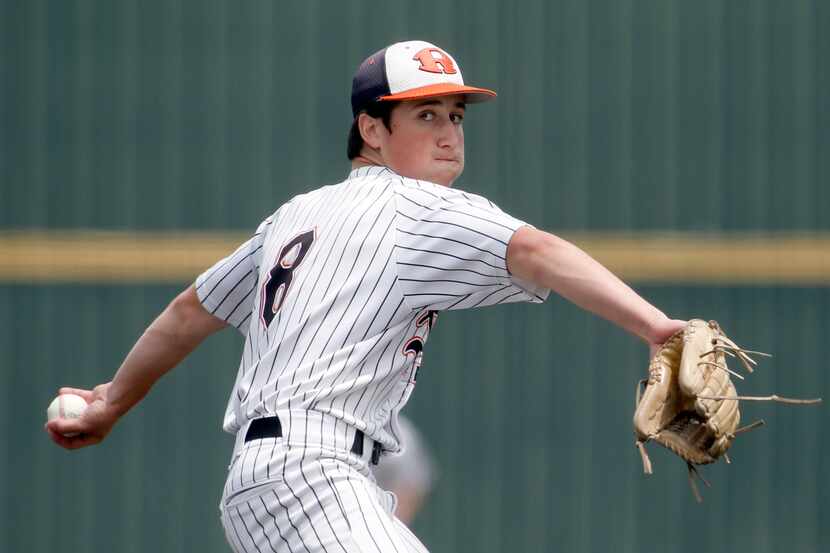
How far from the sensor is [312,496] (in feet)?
8.42

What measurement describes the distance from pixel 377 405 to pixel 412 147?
24.9 inches

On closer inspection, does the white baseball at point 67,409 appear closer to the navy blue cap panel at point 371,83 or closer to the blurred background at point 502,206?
the navy blue cap panel at point 371,83

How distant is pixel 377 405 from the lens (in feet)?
8.96

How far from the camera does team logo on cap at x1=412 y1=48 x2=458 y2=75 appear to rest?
305 centimetres

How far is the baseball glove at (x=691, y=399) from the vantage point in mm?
2328

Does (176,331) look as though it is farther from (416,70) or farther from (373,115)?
(416,70)

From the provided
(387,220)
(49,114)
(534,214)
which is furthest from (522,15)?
(387,220)

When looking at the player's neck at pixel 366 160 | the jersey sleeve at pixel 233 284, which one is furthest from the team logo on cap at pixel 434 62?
the jersey sleeve at pixel 233 284

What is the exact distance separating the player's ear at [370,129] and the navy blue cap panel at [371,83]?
29 mm

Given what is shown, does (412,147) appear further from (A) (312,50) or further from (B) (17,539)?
(B) (17,539)

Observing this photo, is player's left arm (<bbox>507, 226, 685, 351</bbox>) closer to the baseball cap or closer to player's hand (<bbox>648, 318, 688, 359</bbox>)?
player's hand (<bbox>648, 318, 688, 359</bbox>)

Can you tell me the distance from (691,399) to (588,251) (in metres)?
3.31

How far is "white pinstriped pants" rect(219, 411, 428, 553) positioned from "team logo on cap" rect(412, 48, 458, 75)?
0.87 m

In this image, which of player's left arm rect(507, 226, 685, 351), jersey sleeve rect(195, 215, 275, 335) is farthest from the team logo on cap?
player's left arm rect(507, 226, 685, 351)
